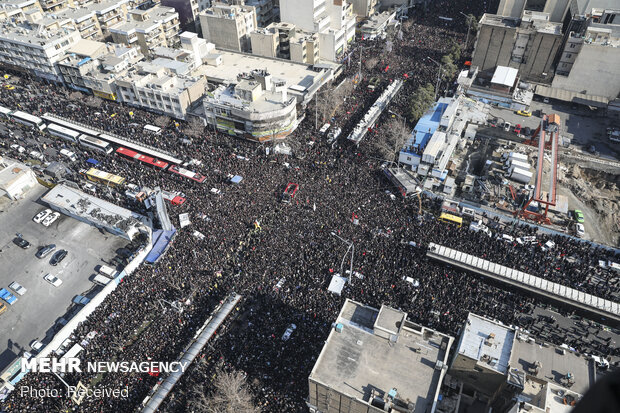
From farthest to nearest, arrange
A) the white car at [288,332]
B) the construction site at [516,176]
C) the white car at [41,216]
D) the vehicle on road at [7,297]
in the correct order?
the white car at [41,216] < the construction site at [516,176] < the vehicle on road at [7,297] < the white car at [288,332]

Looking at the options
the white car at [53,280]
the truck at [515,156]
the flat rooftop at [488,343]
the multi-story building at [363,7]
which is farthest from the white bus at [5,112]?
the truck at [515,156]

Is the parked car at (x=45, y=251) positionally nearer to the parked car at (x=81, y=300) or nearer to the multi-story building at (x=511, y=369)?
the parked car at (x=81, y=300)

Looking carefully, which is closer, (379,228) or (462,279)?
(462,279)

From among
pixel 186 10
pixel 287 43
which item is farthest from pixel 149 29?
pixel 287 43

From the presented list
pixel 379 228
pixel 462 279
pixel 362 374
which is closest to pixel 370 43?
pixel 379 228

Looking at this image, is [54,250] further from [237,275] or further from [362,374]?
[362,374]

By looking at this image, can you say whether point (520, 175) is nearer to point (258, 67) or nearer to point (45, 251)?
point (258, 67)
